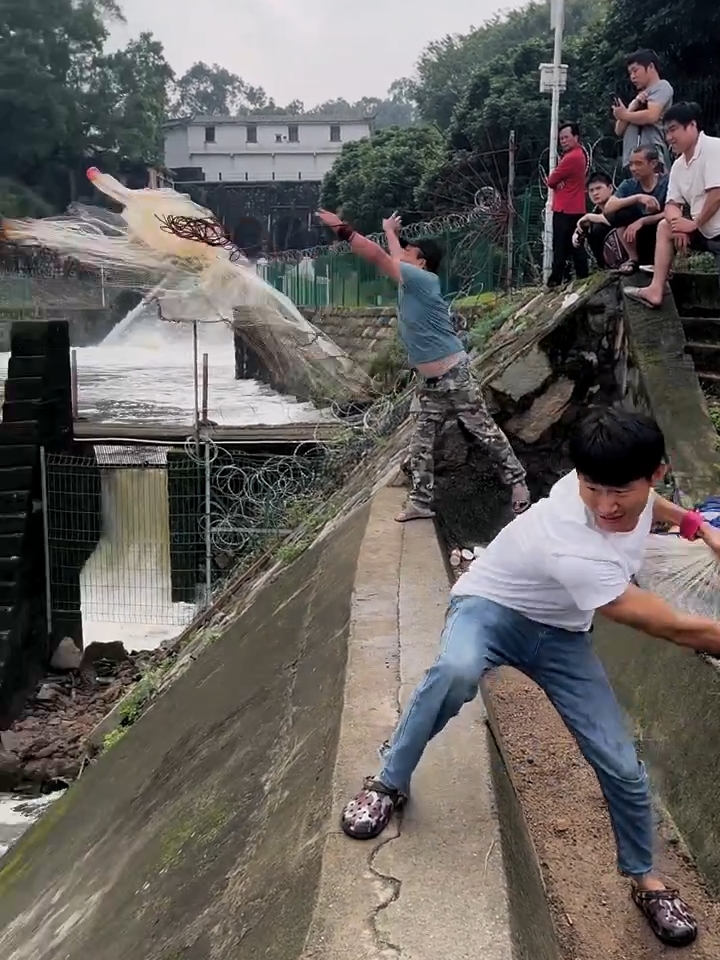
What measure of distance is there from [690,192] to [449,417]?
196 cm

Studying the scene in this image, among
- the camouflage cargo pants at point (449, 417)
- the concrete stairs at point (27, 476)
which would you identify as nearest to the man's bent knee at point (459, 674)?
the camouflage cargo pants at point (449, 417)

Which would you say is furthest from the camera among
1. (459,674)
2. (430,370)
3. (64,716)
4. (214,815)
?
(64,716)

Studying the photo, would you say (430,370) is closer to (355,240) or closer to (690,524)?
(355,240)

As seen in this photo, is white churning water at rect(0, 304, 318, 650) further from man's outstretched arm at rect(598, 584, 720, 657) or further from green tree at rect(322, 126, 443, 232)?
man's outstretched arm at rect(598, 584, 720, 657)

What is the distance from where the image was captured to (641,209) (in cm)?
643

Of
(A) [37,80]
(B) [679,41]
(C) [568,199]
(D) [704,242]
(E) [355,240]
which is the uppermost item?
(A) [37,80]

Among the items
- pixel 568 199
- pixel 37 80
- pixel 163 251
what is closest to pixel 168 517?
pixel 163 251

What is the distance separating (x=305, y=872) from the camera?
7.51 feet

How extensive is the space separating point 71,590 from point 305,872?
9983mm

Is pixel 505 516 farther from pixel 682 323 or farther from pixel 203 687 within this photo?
pixel 203 687

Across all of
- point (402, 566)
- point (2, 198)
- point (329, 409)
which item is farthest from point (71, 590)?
point (2, 198)

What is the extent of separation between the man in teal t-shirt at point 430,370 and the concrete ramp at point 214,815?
0.55 metres

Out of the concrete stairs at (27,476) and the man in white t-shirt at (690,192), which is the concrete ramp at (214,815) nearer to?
the man in white t-shirt at (690,192)

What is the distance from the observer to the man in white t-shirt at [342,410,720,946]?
2.16 m
